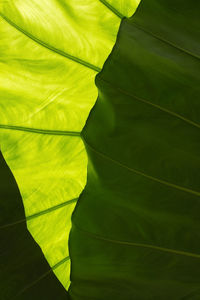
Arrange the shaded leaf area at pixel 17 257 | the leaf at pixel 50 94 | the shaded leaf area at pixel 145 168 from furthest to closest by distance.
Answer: the shaded leaf area at pixel 17 257, the leaf at pixel 50 94, the shaded leaf area at pixel 145 168

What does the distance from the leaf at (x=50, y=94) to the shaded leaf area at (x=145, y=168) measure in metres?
0.10

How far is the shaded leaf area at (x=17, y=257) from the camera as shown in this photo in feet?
3.46

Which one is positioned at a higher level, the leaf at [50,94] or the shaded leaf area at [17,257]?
the leaf at [50,94]

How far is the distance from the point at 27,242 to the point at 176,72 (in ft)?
1.79

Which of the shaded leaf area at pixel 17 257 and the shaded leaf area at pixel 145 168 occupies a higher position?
the shaded leaf area at pixel 145 168

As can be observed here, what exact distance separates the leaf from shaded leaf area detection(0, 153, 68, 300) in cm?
1

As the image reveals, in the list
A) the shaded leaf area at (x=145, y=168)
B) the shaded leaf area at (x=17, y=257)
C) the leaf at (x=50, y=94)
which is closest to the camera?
the shaded leaf area at (x=145, y=168)

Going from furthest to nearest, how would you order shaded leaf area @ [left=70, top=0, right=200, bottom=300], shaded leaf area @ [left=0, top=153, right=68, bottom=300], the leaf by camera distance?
shaded leaf area @ [left=0, top=153, right=68, bottom=300] → the leaf → shaded leaf area @ [left=70, top=0, right=200, bottom=300]

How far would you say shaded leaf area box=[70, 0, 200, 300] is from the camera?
802mm

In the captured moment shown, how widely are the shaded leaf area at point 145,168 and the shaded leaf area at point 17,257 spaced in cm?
10

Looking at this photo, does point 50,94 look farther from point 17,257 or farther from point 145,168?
point 17,257

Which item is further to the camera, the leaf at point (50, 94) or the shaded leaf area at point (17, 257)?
the shaded leaf area at point (17, 257)

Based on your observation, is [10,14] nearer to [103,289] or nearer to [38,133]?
[38,133]

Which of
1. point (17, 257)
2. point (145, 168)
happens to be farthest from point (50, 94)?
point (17, 257)
